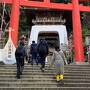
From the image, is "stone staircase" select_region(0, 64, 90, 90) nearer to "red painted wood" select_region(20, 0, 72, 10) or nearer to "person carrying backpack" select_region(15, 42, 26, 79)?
"person carrying backpack" select_region(15, 42, 26, 79)

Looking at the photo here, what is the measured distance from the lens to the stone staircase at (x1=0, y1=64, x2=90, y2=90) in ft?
40.3

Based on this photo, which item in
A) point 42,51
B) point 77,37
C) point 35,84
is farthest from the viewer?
point 77,37

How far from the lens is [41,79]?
43.0ft

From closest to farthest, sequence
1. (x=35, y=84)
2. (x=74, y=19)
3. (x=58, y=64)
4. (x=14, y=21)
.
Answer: (x=58, y=64) → (x=35, y=84) → (x=14, y=21) → (x=74, y=19)

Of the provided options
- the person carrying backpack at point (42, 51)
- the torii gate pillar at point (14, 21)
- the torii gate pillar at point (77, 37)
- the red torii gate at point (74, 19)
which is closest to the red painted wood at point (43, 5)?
the red torii gate at point (74, 19)

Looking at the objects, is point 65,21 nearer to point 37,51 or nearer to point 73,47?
point 73,47

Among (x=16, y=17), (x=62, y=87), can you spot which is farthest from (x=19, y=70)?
(x=16, y=17)

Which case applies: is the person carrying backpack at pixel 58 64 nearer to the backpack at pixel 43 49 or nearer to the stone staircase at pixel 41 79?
the stone staircase at pixel 41 79

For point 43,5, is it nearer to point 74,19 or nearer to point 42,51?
point 74,19

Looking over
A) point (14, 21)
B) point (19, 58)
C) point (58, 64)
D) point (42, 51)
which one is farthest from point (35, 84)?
point (14, 21)

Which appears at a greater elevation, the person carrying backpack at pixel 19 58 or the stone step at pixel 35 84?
the person carrying backpack at pixel 19 58

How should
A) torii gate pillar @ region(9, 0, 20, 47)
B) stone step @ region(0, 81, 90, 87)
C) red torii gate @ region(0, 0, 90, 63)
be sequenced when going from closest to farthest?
stone step @ region(0, 81, 90, 87) < torii gate pillar @ region(9, 0, 20, 47) < red torii gate @ region(0, 0, 90, 63)

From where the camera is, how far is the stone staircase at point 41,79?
1229cm

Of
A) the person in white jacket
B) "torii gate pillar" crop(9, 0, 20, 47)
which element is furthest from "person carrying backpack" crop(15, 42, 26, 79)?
"torii gate pillar" crop(9, 0, 20, 47)
